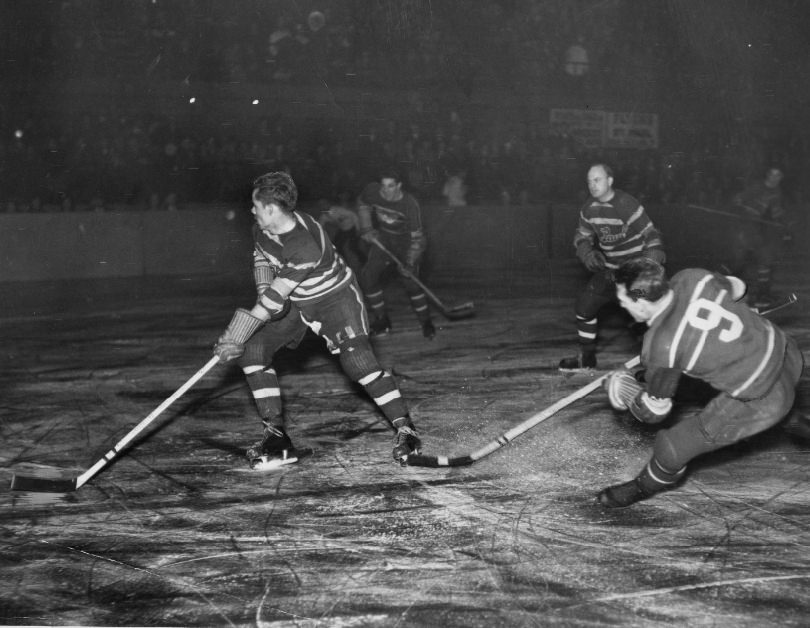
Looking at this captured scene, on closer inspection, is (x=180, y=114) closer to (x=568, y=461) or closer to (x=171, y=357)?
(x=171, y=357)

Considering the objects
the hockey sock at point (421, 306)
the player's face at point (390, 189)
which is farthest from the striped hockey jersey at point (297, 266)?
the hockey sock at point (421, 306)

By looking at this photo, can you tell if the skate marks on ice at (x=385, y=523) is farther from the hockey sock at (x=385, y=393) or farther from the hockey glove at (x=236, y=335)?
the hockey glove at (x=236, y=335)

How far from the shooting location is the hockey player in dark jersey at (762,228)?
1128cm

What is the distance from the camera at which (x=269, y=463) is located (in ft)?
18.7

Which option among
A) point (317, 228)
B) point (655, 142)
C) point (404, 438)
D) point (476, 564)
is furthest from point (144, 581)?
point (655, 142)

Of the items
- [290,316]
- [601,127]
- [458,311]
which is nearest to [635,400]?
[290,316]

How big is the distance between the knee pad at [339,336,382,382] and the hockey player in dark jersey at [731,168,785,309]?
6963 mm

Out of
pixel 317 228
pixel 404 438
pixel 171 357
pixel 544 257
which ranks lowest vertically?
pixel 544 257

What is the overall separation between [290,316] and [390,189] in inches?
151

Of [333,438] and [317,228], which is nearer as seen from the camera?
[317,228]

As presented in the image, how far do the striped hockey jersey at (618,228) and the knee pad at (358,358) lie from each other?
264 centimetres

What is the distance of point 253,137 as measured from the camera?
58.4 ft

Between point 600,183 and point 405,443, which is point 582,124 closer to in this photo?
point 600,183

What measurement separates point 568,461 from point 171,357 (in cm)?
457
